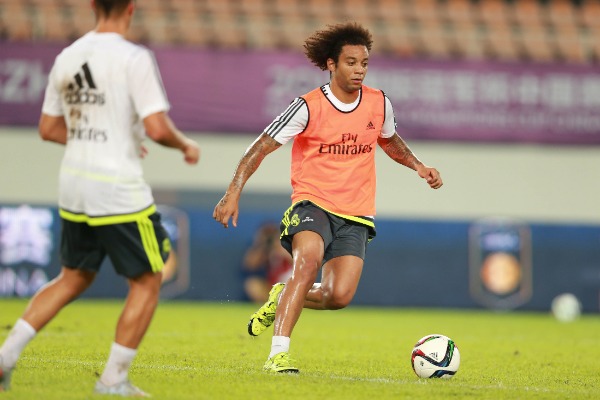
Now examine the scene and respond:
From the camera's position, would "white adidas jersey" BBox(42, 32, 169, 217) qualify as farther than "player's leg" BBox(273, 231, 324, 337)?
No

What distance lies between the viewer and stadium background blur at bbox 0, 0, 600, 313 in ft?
51.4

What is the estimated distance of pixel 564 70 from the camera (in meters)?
16.7

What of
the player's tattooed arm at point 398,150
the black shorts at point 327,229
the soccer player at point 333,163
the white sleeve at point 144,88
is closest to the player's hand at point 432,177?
the soccer player at point 333,163

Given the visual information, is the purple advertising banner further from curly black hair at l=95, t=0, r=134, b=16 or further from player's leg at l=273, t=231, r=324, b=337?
curly black hair at l=95, t=0, r=134, b=16

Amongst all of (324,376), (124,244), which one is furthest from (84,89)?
(324,376)

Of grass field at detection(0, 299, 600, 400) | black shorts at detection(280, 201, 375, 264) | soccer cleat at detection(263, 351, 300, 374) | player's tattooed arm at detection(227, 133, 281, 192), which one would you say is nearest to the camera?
grass field at detection(0, 299, 600, 400)

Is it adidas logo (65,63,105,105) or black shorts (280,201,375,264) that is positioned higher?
adidas logo (65,63,105,105)

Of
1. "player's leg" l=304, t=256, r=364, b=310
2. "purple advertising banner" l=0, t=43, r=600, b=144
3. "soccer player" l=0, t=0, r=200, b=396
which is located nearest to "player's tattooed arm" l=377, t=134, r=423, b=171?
"player's leg" l=304, t=256, r=364, b=310

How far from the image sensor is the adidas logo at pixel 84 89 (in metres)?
5.44

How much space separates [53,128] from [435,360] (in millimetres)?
2882

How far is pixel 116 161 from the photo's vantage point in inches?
214

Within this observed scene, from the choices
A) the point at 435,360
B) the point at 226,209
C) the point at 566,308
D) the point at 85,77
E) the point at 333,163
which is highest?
the point at 85,77

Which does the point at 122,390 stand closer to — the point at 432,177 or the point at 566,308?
the point at 432,177

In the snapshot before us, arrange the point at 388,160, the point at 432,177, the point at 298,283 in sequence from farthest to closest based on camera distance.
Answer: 1. the point at 388,160
2. the point at 432,177
3. the point at 298,283
